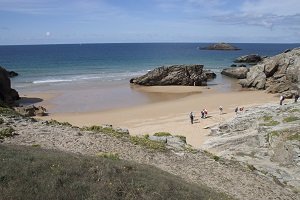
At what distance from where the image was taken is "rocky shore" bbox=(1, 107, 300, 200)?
1569 centimetres

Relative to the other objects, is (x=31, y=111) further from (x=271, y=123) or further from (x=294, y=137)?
(x=294, y=137)

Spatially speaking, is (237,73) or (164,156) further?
(237,73)

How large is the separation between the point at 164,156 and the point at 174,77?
48027 millimetres

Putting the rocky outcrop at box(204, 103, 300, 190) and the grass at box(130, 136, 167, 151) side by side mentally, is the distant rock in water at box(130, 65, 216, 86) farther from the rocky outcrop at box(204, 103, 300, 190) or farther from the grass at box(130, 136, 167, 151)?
the grass at box(130, 136, 167, 151)

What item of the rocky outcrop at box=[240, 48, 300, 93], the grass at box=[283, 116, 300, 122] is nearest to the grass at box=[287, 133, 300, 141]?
the grass at box=[283, 116, 300, 122]

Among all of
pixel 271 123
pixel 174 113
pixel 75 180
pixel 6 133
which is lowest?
pixel 174 113

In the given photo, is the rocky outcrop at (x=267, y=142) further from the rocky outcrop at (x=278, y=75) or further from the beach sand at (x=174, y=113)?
the rocky outcrop at (x=278, y=75)

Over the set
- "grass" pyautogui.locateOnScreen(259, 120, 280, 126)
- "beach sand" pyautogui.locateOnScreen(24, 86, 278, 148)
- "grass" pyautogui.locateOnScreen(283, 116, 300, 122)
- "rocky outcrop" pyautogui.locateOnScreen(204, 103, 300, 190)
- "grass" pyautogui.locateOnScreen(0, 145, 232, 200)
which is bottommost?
"beach sand" pyautogui.locateOnScreen(24, 86, 278, 148)

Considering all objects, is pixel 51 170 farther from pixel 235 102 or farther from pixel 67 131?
pixel 235 102

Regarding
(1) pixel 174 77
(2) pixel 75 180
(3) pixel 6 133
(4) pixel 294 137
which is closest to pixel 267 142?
(4) pixel 294 137

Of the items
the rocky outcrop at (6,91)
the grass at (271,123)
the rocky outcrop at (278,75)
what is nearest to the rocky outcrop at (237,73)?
the rocky outcrop at (278,75)

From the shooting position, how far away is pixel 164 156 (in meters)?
17.8

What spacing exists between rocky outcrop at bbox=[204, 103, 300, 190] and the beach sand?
2.26 m

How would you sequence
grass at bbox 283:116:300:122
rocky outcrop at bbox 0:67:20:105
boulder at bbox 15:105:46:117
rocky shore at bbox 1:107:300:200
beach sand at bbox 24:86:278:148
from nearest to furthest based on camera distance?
rocky shore at bbox 1:107:300:200, grass at bbox 283:116:300:122, beach sand at bbox 24:86:278:148, boulder at bbox 15:105:46:117, rocky outcrop at bbox 0:67:20:105
